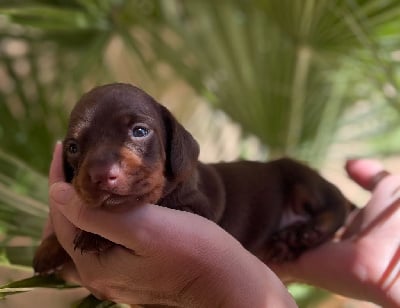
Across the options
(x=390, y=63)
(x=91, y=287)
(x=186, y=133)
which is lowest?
(x=91, y=287)

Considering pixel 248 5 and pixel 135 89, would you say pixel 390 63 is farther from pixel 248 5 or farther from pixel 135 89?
pixel 135 89

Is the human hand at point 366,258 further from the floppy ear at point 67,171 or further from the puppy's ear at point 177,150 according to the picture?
the floppy ear at point 67,171

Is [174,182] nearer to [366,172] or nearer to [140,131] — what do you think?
[140,131]

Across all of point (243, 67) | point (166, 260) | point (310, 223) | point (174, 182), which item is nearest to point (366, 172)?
point (310, 223)

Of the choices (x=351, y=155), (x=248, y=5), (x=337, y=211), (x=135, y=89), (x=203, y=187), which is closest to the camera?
(x=135, y=89)

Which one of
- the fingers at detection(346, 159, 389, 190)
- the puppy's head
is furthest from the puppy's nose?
the fingers at detection(346, 159, 389, 190)

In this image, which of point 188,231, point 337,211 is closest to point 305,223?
point 337,211

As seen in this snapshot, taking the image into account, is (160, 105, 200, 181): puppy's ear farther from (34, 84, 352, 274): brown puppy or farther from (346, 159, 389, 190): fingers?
(346, 159, 389, 190): fingers

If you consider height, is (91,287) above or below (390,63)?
below
